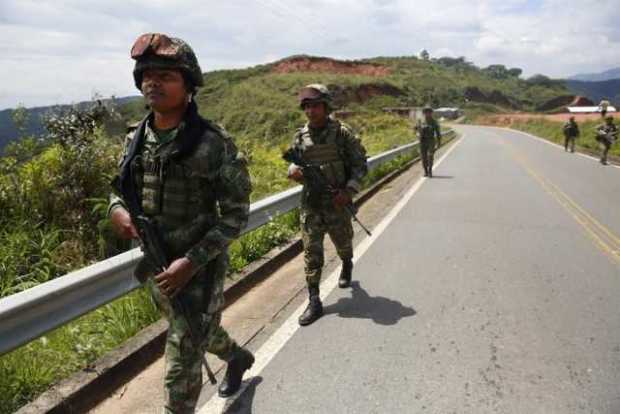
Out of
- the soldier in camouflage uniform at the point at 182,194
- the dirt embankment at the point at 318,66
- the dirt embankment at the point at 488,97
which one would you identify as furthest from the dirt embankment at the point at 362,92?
the soldier in camouflage uniform at the point at 182,194

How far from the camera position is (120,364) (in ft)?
12.0

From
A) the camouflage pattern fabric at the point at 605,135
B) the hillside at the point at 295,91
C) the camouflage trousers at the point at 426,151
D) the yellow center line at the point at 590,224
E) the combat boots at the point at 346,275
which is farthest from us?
the hillside at the point at 295,91

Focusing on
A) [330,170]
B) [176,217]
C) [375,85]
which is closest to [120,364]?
[176,217]

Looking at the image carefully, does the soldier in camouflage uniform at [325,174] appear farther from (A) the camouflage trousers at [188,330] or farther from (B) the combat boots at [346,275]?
(A) the camouflage trousers at [188,330]

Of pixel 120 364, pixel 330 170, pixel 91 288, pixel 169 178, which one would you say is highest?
pixel 169 178

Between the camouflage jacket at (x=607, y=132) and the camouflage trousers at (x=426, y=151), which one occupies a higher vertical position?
the camouflage trousers at (x=426, y=151)

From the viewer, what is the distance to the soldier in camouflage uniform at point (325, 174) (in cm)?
489

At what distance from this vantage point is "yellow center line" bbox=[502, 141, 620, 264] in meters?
7.17

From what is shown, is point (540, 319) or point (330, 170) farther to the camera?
point (330, 170)

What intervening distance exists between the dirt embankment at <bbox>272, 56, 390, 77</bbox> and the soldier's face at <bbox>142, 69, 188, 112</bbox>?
96.8 m

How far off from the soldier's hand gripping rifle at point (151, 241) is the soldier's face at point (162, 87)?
1.43 ft

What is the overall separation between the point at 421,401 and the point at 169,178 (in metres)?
2.01

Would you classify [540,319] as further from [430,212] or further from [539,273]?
[430,212]

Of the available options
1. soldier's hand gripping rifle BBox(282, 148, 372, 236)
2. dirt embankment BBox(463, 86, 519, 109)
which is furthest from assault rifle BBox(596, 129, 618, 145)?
dirt embankment BBox(463, 86, 519, 109)
